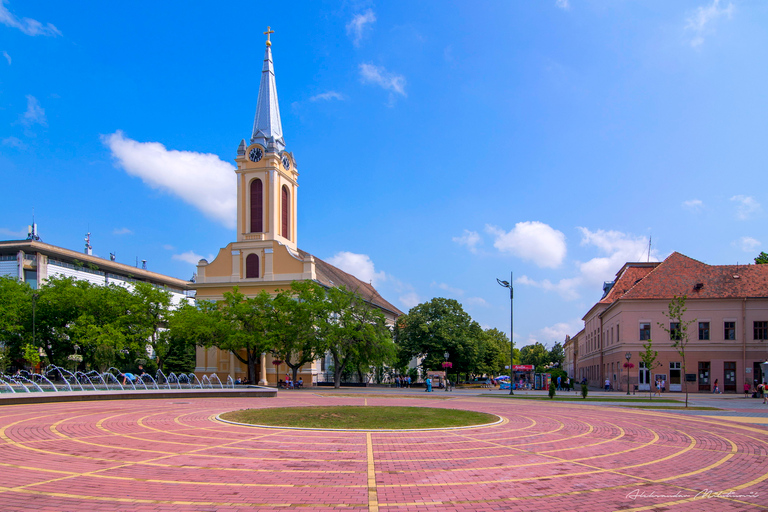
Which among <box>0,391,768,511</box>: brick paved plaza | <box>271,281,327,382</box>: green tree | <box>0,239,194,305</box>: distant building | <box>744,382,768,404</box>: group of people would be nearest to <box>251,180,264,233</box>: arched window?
<box>271,281,327,382</box>: green tree

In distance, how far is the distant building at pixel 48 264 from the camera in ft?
236

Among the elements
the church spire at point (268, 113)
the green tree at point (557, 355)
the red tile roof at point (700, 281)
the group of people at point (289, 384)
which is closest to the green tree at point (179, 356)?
the group of people at point (289, 384)

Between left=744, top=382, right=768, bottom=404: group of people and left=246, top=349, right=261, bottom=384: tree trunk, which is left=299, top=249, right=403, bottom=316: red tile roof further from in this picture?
left=744, top=382, right=768, bottom=404: group of people

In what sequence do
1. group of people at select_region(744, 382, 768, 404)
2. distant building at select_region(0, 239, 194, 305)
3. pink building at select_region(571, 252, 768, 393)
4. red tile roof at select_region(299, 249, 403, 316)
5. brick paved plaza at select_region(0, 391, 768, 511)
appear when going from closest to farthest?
brick paved plaza at select_region(0, 391, 768, 511) < group of people at select_region(744, 382, 768, 404) < pink building at select_region(571, 252, 768, 393) < red tile roof at select_region(299, 249, 403, 316) < distant building at select_region(0, 239, 194, 305)

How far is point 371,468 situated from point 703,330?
49899mm

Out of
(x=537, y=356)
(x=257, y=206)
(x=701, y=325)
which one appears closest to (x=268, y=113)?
(x=257, y=206)

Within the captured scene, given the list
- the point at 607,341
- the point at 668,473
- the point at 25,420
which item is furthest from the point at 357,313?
the point at 668,473

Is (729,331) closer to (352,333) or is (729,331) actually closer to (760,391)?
(760,391)

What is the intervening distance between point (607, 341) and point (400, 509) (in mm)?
59152

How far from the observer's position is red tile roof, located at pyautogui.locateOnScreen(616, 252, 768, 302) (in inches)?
2056

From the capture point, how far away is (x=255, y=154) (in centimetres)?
6325

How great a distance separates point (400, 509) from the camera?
8.54 m

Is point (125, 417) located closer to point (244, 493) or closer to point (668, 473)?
point (244, 493)

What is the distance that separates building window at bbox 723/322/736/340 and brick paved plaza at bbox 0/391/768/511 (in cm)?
3736
